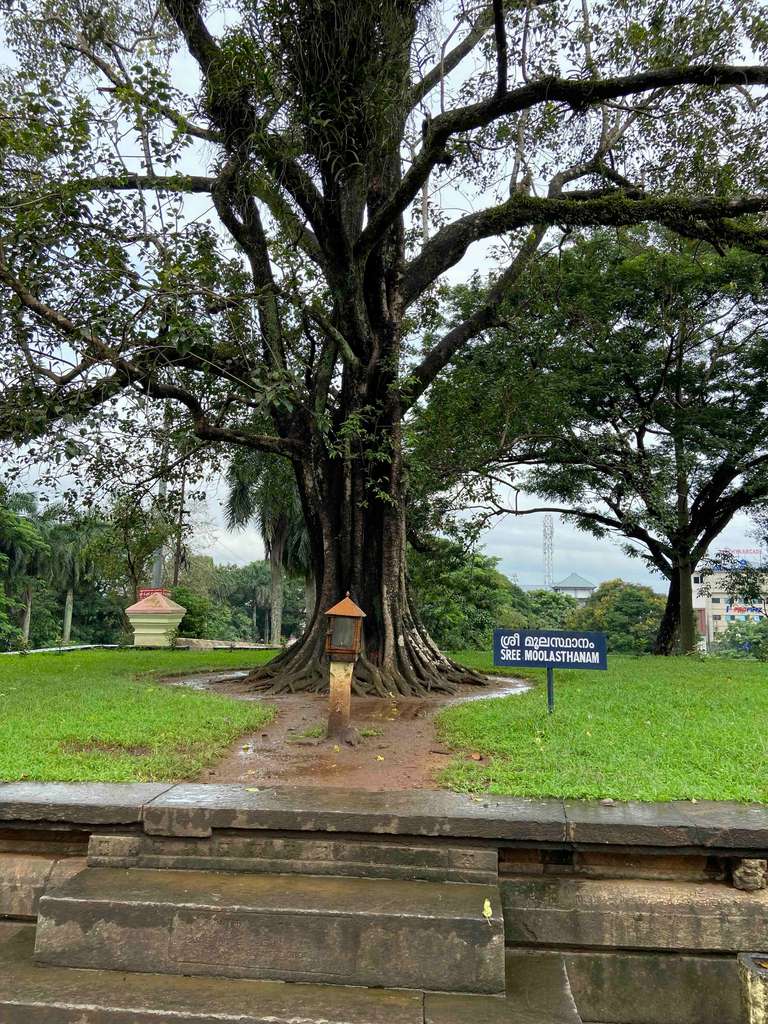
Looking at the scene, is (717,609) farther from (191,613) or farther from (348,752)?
(348,752)

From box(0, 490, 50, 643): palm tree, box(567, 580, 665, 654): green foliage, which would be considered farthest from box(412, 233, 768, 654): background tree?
box(0, 490, 50, 643): palm tree

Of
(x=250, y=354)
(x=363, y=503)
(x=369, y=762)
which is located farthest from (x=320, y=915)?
(x=250, y=354)

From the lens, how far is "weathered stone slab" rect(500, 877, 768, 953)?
2.97m

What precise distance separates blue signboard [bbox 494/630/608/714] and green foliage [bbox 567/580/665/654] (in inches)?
1157

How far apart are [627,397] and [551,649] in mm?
9929

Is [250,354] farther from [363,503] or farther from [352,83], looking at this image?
[352,83]

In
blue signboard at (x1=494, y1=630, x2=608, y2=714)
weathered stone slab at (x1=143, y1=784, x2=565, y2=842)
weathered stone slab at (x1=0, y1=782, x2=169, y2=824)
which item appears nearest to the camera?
weathered stone slab at (x1=143, y1=784, x2=565, y2=842)

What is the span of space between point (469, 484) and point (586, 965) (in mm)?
8129

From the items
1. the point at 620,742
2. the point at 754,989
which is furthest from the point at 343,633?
the point at 754,989

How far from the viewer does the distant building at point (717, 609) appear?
1606 cm

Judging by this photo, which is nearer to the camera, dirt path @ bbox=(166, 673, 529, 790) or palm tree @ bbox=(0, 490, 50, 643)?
dirt path @ bbox=(166, 673, 529, 790)

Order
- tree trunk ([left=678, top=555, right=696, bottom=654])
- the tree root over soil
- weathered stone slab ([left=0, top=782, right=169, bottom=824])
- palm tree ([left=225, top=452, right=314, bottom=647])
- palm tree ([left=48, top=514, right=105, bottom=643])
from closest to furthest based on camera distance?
weathered stone slab ([left=0, top=782, right=169, bottom=824]) → the tree root over soil → tree trunk ([left=678, top=555, right=696, bottom=654]) → palm tree ([left=225, top=452, right=314, bottom=647]) → palm tree ([left=48, top=514, right=105, bottom=643])

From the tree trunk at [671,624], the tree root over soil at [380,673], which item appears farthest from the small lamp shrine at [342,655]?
the tree trunk at [671,624]

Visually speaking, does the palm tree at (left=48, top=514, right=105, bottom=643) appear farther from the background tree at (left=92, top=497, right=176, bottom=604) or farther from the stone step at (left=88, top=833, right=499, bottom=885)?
the stone step at (left=88, top=833, right=499, bottom=885)
